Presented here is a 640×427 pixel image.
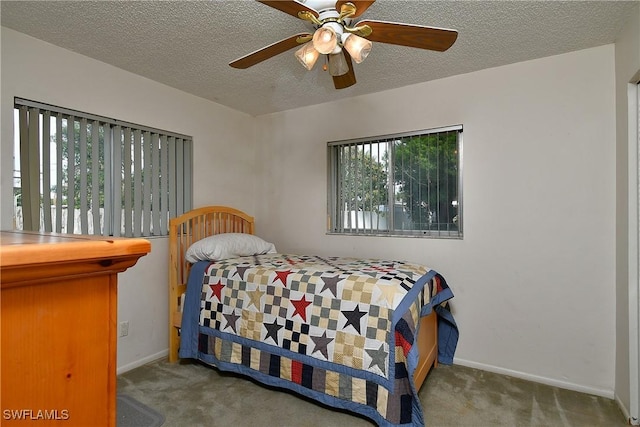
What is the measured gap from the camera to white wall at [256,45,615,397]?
2346 millimetres

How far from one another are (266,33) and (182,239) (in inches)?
A: 75.2

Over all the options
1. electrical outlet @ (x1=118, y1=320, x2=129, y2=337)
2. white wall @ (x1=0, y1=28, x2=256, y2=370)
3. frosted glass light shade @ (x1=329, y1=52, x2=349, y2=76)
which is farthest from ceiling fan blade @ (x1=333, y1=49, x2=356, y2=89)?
electrical outlet @ (x1=118, y1=320, x2=129, y2=337)

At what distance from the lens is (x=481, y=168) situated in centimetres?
274

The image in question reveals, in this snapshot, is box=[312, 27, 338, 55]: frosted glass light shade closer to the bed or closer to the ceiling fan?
the ceiling fan

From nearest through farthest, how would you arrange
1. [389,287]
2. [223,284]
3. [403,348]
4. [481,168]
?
1. [403,348]
2. [389,287]
3. [223,284]
4. [481,168]

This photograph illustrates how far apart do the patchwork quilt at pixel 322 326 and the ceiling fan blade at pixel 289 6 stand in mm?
1486

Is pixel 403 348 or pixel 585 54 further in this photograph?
pixel 585 54

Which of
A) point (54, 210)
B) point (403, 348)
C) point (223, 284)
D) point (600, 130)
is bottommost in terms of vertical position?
point (403, 348)

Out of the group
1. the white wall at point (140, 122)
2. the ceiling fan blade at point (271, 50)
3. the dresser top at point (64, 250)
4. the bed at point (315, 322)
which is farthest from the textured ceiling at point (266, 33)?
the dresser top at point (64, 250)

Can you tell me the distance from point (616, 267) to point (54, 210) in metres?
3.94

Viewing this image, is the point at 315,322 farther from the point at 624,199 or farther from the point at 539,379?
the point at 624,199

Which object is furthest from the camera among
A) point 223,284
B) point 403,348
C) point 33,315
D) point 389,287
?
point 223,284

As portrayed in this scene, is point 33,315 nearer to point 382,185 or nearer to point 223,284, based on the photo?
point 223,284

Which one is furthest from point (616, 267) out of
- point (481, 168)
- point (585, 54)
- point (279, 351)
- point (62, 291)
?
point (62, 291)
